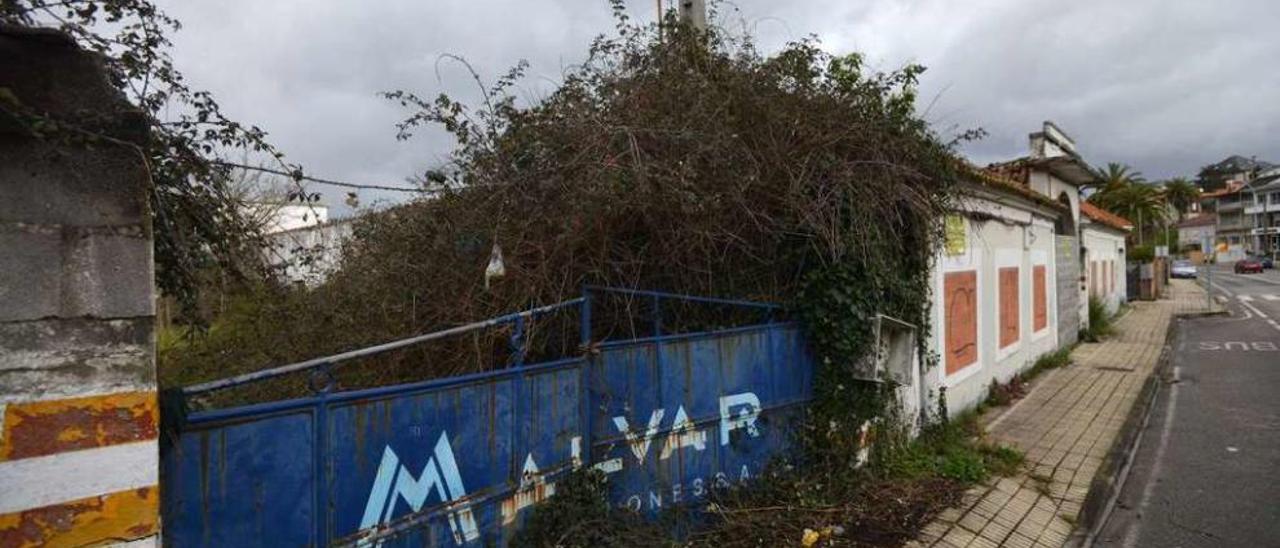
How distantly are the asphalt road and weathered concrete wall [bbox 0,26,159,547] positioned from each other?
20.2ft

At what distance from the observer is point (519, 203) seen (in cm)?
497

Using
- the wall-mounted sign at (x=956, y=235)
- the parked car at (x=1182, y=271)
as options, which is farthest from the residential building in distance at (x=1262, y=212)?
the wall-mounted sign at (x=956, y=235)

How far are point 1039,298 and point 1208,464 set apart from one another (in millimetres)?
6303

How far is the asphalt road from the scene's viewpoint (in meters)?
5.64

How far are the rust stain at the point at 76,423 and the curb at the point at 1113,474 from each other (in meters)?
5.80

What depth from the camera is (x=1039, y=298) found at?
1339cm

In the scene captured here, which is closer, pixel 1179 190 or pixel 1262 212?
pixel 1179 190

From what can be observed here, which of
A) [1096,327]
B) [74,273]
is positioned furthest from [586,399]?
[1096,327]

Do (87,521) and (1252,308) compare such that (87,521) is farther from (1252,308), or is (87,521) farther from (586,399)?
(1252,308)

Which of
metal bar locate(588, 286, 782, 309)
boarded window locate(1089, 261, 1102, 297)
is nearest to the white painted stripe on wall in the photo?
metal bar locate(588, 286, 782, 309)

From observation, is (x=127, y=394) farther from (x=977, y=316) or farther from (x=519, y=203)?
(x=977, y=316)

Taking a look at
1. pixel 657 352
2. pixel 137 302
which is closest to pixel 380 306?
pixel 657 352

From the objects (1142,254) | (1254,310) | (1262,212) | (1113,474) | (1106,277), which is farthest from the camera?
(1262,212)

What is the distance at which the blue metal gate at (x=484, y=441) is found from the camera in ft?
8.88
